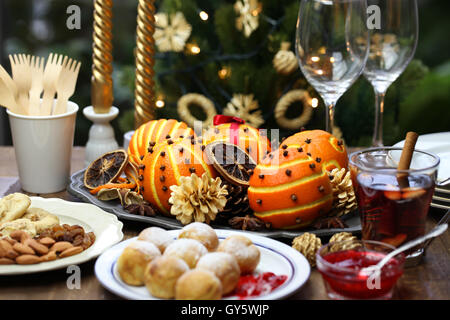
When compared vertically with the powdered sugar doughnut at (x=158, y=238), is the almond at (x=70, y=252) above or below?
below

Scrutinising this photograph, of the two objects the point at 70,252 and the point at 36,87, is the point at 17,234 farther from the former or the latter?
the point at 36,87

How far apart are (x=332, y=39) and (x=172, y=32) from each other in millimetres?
835

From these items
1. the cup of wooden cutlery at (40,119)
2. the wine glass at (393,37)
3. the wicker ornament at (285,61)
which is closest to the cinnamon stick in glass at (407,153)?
the wine glass at (393,37)

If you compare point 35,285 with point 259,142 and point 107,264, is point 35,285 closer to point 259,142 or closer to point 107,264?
point 107,264

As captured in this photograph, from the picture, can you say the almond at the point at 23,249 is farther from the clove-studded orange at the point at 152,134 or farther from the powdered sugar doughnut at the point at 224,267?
the clove-studded orange at the point at 152,134

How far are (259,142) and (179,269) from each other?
0.38 meters

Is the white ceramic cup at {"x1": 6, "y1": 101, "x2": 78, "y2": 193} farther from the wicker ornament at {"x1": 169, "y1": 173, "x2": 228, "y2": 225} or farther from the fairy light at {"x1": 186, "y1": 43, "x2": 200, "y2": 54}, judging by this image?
the fairy light at {"x1": 186, "y1": 43, "x2": 200, "y2": 54}

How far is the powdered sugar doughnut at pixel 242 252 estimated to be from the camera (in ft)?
2.45

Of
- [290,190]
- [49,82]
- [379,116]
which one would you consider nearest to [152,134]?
[49,82]

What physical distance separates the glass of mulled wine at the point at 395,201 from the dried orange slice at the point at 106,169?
42cm

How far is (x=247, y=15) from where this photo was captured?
1.70 m

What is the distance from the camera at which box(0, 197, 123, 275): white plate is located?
2.51ft

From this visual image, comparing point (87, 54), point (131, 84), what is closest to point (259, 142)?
point (131, 84)

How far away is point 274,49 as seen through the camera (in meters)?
1.75
